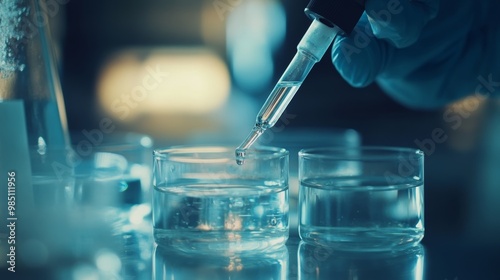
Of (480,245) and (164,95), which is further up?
(164,95)

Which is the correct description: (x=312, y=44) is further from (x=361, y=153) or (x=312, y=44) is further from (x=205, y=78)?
(x=205, y=78)

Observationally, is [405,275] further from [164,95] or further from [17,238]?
[164,95]

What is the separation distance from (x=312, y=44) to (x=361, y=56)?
0.72ft

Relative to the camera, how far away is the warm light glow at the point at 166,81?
13.0 ft

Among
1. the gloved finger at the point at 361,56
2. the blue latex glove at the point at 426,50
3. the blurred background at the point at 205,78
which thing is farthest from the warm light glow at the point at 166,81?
the gloved finger at the point at 361,56

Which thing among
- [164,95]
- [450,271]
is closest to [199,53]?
[164,95]

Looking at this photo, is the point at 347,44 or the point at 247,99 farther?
the point at 247,99

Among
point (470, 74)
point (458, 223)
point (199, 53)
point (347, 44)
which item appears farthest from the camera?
point (199, 53)

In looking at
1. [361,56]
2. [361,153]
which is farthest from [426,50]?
[361,153]

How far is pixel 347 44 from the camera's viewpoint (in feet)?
3.03

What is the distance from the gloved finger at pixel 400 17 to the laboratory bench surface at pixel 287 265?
0.30 m

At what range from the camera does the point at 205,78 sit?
413 centimetres

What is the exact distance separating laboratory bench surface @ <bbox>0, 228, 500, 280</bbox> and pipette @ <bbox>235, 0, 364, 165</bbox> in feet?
0.43

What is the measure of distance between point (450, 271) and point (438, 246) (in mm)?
113
